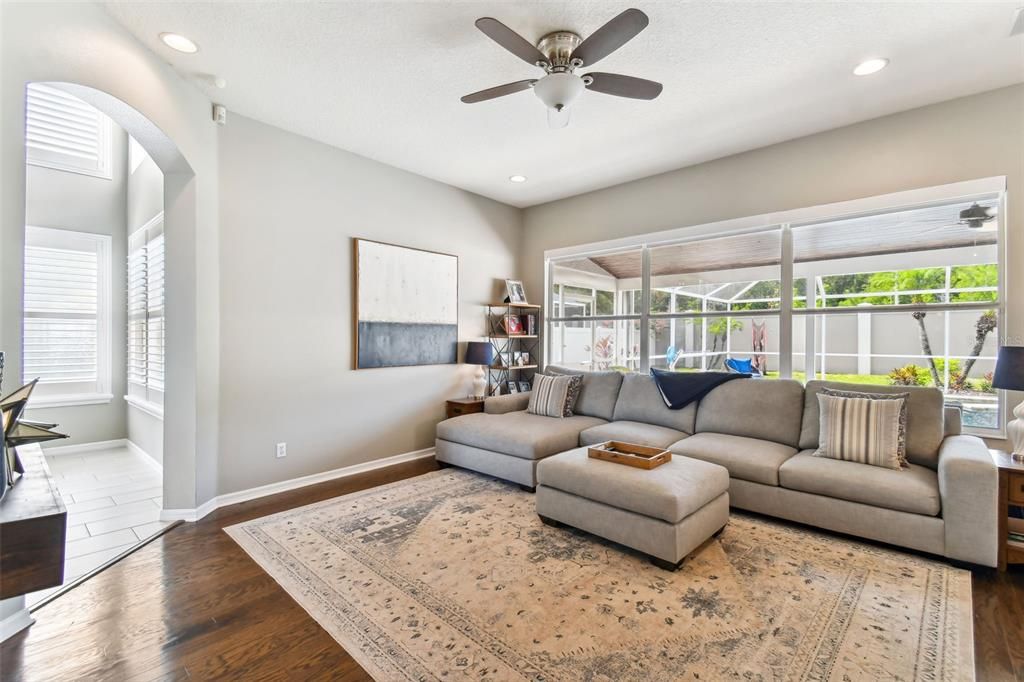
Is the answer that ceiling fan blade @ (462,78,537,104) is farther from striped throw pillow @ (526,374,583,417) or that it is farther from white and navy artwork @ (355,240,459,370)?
striped throw pillow @ (526,374,583,417)

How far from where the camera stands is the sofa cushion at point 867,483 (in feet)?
8.38

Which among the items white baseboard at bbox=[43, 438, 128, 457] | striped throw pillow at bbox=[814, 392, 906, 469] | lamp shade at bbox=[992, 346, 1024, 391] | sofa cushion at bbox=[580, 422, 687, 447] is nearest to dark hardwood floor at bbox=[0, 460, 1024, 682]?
striped throw pillow at bbox=[814, 392, 906, 469]

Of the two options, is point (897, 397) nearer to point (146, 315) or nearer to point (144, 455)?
point (146, 315)

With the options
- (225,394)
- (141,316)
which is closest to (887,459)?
(225,394)

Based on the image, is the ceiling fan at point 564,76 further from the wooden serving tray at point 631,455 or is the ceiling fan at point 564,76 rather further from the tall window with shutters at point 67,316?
the tall window with shutters at point 67,316

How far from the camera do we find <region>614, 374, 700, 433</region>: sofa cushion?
400cm

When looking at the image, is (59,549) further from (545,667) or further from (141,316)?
(141,316)

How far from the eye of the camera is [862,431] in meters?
2.98

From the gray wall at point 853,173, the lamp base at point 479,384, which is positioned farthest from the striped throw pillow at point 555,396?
the gray wall at point 853,173

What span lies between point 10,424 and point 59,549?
642mm

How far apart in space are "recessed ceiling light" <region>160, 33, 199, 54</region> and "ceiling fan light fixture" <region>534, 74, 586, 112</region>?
195cm

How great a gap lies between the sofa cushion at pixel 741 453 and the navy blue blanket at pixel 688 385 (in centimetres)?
43

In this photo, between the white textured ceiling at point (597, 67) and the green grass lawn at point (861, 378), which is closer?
the white textured ceiling at point (597, 67)

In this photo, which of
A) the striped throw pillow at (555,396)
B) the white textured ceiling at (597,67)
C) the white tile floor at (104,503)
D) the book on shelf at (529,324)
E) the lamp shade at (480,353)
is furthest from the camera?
the book on shelf at (529,324)
